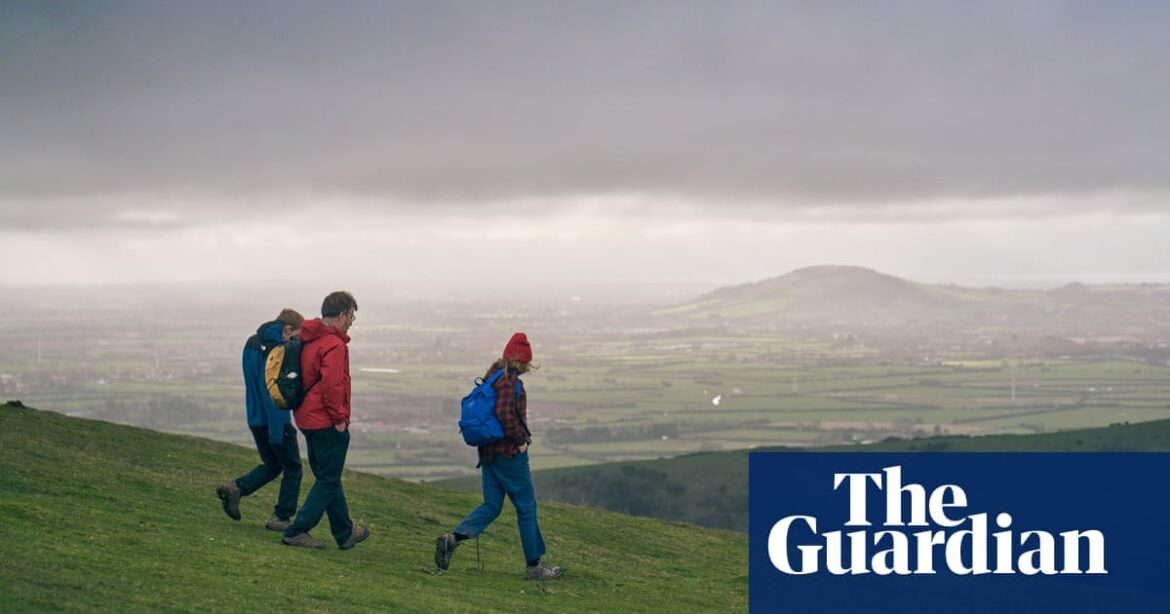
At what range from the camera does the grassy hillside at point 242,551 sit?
1412 cm

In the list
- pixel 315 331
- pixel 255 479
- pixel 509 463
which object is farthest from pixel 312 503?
pixel 509 463

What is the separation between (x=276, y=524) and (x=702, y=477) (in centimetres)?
6060

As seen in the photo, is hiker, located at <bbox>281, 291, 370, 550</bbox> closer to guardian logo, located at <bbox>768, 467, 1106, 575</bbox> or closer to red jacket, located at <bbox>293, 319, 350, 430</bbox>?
red jacket, located at <bbox>293, 319, 350, 430</bbox>

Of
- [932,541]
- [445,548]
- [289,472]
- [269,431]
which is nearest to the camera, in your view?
[445,548]

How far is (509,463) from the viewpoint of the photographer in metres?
16.8

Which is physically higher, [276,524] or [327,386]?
[327,386]

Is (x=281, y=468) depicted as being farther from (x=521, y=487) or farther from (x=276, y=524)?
(x=521, y=487)

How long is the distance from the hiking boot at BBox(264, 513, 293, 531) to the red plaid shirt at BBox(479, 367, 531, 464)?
427 centimetres

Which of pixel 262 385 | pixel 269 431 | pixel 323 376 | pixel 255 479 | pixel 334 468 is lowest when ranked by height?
pixel 255 479

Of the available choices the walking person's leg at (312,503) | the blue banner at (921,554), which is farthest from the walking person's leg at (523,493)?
the blue banner at (921,554)

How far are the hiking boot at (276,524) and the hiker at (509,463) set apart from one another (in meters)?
2.70

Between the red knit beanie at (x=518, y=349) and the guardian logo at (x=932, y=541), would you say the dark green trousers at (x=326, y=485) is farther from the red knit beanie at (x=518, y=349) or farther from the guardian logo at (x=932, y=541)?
the guardian logo at (x=932, y=541)

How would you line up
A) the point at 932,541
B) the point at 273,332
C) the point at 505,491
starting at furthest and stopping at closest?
the point at 932,541, the point at 273,332, the point at 505,491

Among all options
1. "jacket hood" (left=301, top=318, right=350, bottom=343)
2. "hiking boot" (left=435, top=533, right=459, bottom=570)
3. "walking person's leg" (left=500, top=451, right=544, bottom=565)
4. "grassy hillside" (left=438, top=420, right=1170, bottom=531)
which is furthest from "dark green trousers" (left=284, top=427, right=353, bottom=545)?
"grassy hillside" (left=438, top=420, right=1170, bottom=531)
